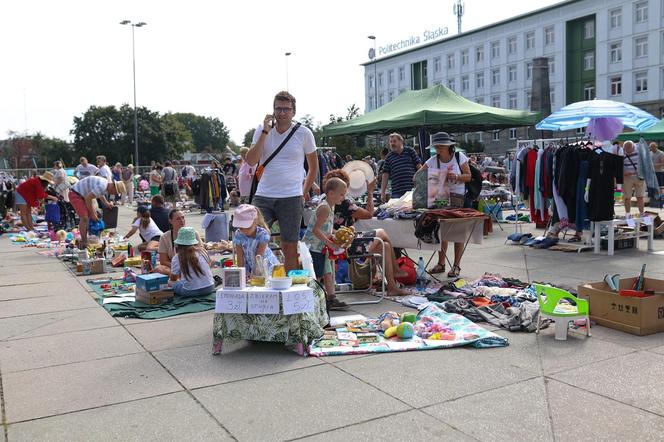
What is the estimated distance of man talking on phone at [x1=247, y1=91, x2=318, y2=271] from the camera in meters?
5.76

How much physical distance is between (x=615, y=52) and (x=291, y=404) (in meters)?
52.8

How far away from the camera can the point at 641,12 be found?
46.5m

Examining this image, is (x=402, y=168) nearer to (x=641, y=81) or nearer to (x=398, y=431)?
(x=398, y=431)

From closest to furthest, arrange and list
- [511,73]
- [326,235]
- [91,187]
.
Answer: [326,235]
[91,187]
[511,73]

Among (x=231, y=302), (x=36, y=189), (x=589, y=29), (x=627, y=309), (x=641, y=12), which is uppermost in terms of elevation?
(x=641, y=12)

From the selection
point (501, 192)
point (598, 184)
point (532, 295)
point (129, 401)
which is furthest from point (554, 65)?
point (129, 401)

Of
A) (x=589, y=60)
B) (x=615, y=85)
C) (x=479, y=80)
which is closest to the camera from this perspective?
(x=615, y=85)

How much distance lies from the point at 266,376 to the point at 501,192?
11132mm

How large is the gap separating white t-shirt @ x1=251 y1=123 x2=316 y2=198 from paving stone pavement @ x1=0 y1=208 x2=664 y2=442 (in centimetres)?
136

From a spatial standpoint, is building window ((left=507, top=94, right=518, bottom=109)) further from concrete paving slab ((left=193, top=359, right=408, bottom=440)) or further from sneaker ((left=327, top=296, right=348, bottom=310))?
concrete paving slab ((left=193, top=359, right=408, bottom=440))

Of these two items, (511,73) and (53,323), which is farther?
(511,73)

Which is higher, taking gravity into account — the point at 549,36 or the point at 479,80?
the point at 549,36

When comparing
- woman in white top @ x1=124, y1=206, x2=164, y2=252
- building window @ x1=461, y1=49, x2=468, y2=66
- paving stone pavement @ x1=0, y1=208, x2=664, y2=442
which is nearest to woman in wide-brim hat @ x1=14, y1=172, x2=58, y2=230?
woman in white top @ x1=124, y1=206, x2=164, y2=252

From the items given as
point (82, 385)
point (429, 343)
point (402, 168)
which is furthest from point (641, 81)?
point (82, 385)
